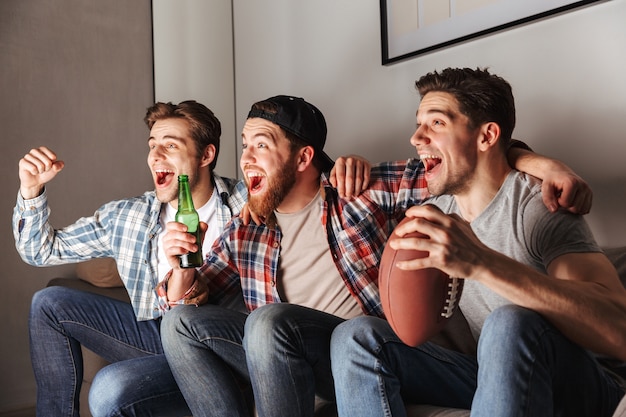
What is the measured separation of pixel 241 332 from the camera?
6.09ft

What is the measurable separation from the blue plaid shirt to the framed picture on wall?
2.57 feet

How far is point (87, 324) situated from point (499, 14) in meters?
1.62

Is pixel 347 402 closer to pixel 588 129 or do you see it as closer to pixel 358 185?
pixel 358 185

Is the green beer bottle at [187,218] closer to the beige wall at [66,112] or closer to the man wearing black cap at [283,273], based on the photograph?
the man wearing black cap at [283,273]

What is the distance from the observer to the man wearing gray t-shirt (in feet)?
3.90

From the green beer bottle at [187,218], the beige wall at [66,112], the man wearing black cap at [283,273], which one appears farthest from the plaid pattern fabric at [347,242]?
the beige wall at [66,112]

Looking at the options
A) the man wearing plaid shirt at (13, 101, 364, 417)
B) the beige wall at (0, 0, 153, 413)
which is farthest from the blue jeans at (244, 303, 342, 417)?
the beige wall at (0, 0, 153, 413)

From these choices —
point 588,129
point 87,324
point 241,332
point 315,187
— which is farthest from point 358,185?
point 87,324

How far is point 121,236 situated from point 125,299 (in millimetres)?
523

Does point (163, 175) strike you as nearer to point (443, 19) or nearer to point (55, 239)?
point (55, 239)

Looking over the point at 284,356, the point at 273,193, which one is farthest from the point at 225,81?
the point at 284,356

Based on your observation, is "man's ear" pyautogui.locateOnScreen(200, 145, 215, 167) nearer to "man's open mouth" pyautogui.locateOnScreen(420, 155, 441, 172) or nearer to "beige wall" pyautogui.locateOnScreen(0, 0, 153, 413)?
"man's open mouth" pyautogui.locateOnScreen(420, 155, 441, 172)

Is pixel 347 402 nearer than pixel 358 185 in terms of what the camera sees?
Yes

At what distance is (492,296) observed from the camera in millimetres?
1612
